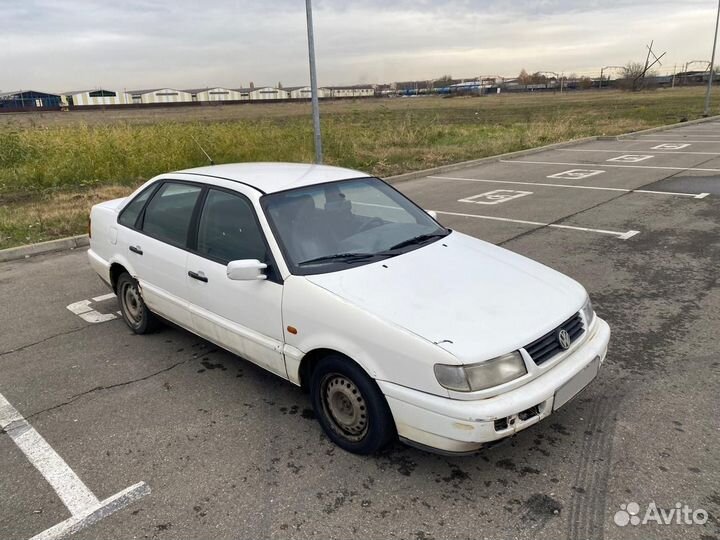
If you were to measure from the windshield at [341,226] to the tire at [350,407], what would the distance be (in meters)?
0.61

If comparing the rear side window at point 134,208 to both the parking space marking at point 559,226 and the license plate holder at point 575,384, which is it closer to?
the license plate holder at point 575,384

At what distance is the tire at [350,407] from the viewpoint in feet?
9.07

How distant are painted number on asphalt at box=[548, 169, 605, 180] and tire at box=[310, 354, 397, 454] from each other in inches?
441

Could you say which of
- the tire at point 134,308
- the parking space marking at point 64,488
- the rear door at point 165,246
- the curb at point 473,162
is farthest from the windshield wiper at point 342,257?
the curb at point 473,162

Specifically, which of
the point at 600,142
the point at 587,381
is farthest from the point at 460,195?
the point at 600,142

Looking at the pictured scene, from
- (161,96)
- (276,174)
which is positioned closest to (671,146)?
(276,174)

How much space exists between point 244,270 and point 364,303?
0.78 m

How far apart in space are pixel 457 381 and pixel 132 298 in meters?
3.35

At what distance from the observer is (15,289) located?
6148 millimetres

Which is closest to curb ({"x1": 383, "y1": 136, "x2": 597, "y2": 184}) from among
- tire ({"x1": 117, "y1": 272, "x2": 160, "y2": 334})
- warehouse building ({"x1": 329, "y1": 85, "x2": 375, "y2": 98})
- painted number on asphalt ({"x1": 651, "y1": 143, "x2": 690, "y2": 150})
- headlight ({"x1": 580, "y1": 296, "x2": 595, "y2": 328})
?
painted number on asphalt ({"x1": 651, "y1": 143, "x2": 690, "y2": 150})

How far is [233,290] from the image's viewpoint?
3.44m

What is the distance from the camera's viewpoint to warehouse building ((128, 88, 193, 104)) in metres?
125

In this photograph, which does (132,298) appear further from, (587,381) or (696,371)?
(696,371)

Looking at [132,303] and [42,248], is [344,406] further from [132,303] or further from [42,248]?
[42,248]
